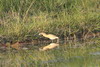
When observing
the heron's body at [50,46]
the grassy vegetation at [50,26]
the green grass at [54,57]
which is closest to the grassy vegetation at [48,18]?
the grassy vegetation at [50,26]

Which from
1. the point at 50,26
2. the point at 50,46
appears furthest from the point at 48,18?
the point at 50,46

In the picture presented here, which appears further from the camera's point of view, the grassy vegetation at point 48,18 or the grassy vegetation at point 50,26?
the grassy vegetation at point 48,18

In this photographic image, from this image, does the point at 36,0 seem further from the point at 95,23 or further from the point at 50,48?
the point at 50,48

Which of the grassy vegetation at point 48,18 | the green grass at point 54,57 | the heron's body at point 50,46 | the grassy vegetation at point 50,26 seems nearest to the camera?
the green grass at point 54,57

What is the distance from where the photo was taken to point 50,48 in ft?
34.3

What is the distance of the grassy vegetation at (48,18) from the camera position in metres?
11.2

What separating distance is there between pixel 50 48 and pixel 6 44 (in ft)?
3.87

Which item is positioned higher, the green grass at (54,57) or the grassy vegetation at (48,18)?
the grassy vegetation at (48,18)

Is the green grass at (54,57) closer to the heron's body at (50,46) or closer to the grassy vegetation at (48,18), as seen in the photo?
the heron's body at (50,46)

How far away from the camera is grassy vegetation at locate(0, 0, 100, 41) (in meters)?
11.2

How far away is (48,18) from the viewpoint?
12211 mm

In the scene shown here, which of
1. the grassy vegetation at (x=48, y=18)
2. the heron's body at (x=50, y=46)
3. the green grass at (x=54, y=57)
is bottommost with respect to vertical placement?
the green grass at (x=54, y=57)

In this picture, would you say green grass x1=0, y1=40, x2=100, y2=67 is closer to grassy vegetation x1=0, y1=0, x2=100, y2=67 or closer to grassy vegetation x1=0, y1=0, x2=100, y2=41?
grassy vegetation x1=0, y1=0, x2=100, y2=67

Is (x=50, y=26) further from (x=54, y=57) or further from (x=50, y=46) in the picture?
(x=54, y=57)
